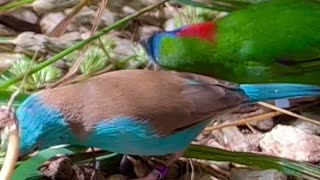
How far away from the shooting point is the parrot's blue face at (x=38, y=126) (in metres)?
1.10

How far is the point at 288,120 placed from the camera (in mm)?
1492

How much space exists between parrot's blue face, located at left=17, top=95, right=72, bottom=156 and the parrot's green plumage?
0.36m

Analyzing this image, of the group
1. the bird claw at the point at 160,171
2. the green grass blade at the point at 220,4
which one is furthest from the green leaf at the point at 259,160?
the green grass blade at the point at 220,4

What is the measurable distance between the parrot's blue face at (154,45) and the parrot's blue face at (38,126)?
33 cm

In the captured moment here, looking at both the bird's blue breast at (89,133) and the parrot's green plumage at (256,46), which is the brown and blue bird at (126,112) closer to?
the bird's blue breast at (89,133)

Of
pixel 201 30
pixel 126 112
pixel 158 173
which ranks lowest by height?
pixel 158 173

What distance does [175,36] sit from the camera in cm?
143

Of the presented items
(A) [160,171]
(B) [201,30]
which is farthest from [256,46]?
(A) [160,171]

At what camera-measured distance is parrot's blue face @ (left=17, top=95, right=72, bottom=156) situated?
1101 mm

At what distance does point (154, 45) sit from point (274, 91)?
0.87ft

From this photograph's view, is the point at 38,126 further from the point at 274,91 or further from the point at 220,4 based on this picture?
the point at 220,4

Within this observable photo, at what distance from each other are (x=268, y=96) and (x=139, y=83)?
9.4 inches

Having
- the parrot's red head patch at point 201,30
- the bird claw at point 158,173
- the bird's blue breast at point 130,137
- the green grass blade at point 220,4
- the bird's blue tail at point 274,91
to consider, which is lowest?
the bird claw at point 158,173

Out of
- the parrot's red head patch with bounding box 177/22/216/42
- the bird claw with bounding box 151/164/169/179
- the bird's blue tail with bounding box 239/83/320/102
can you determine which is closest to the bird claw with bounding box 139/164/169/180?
the bird claw with bounding box 151/164/169/179
